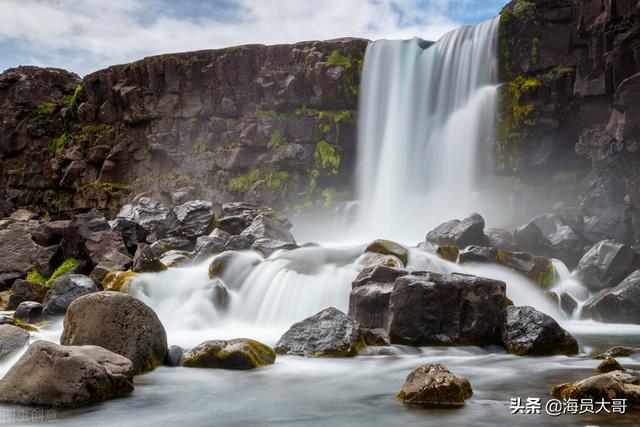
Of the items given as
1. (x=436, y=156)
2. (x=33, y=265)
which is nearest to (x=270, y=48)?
(x=436, y=156)

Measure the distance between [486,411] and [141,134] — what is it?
33476 mm

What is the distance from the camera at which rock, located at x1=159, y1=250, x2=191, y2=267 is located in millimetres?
17234

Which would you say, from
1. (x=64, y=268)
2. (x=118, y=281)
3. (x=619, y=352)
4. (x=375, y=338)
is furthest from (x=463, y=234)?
(x=64, y=268)

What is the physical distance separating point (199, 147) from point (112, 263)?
17378 millimetres

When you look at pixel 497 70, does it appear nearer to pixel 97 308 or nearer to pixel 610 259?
pixel 610 259

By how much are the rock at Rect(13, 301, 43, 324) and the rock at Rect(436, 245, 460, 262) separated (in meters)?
10.6

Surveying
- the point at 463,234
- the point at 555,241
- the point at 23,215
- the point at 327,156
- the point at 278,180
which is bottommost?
the point at 555,241

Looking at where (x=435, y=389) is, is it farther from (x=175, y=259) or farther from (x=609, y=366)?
(x=175, y=259)

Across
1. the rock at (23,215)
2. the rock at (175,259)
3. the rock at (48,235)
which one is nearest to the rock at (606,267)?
the rock at (175,259)

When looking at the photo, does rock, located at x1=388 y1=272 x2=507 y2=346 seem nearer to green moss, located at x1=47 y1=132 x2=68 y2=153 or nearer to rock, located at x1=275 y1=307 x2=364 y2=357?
rock, located at x1=275 y1=307 x2=364 y2=357

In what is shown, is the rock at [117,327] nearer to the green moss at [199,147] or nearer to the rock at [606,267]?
the rock at [606,267]

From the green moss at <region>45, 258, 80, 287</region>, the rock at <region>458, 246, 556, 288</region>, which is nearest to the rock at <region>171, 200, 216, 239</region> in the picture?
the green moss at <region>45, 258, 80, 287</region>

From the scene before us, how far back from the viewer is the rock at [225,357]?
905 cm

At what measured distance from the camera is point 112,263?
710 inches
